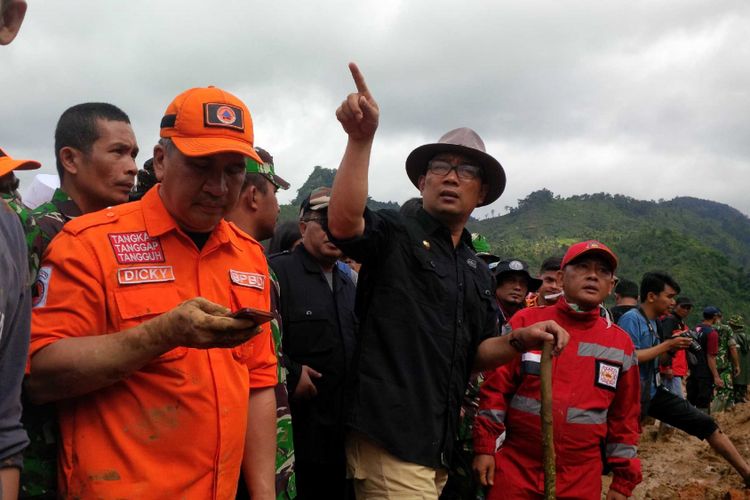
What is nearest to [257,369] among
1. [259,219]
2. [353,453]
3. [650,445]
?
[353,453]

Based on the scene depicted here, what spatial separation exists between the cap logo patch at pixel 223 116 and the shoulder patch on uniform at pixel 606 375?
8.39 ft

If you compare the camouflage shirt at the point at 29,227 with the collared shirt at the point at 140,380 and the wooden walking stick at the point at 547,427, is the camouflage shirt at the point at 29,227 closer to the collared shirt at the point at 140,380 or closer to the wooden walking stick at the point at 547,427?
the collared shirt at the point at 140,380

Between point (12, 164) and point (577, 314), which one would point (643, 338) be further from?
point (12, 164)

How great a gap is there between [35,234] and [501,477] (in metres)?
2.75

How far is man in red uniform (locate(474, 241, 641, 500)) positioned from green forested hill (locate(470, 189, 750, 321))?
1620 inches

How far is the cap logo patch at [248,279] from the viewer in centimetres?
207

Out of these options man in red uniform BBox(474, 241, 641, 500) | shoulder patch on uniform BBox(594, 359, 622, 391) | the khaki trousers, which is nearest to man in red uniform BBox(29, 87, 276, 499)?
the khaki trousers

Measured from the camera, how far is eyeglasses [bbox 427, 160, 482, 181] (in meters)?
3.14

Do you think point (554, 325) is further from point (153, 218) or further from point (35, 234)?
point (35, 234)

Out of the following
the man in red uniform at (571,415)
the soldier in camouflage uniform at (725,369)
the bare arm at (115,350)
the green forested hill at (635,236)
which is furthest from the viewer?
the green forested hill at (635,236)

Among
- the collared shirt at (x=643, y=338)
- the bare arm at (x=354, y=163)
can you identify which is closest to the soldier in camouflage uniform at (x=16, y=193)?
the bare arm at (x=354, y=163)

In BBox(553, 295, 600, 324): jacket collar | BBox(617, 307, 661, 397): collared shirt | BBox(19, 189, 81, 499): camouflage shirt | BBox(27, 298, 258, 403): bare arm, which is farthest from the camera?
BBox(617, 307, 661, 397): collared shirt

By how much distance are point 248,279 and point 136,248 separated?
40 cm

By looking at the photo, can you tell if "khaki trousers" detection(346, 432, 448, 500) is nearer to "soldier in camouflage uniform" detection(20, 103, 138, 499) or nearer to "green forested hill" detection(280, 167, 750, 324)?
"soldier in camouflage uniform" detection(20, 103, 138, 499)
